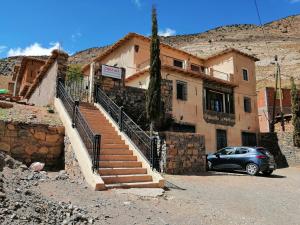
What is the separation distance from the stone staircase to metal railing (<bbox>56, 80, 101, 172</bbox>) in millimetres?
429

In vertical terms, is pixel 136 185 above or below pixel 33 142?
below

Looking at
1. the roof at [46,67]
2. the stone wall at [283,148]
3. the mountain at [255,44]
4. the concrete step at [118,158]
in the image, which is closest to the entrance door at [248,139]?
the stone wall at [283,148]

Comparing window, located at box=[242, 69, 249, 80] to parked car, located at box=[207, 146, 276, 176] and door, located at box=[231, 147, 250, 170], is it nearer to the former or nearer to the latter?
parked car, located at box=[207, 146, 276, 176]

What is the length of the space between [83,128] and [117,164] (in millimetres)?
1633

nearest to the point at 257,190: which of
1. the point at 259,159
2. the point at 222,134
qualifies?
the point at 259,159

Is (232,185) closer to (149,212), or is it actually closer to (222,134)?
(149,212)

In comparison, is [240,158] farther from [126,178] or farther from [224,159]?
[126,178]

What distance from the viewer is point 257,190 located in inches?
389

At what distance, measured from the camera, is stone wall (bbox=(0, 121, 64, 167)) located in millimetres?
9836

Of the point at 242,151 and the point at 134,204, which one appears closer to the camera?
the point at 134,204

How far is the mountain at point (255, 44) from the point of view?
188 ft

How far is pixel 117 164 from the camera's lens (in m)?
9.11

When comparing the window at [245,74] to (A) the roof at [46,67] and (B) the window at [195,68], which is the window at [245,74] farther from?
(A) the roof at [46,67]

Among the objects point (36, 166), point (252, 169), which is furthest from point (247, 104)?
point (36, 166)
